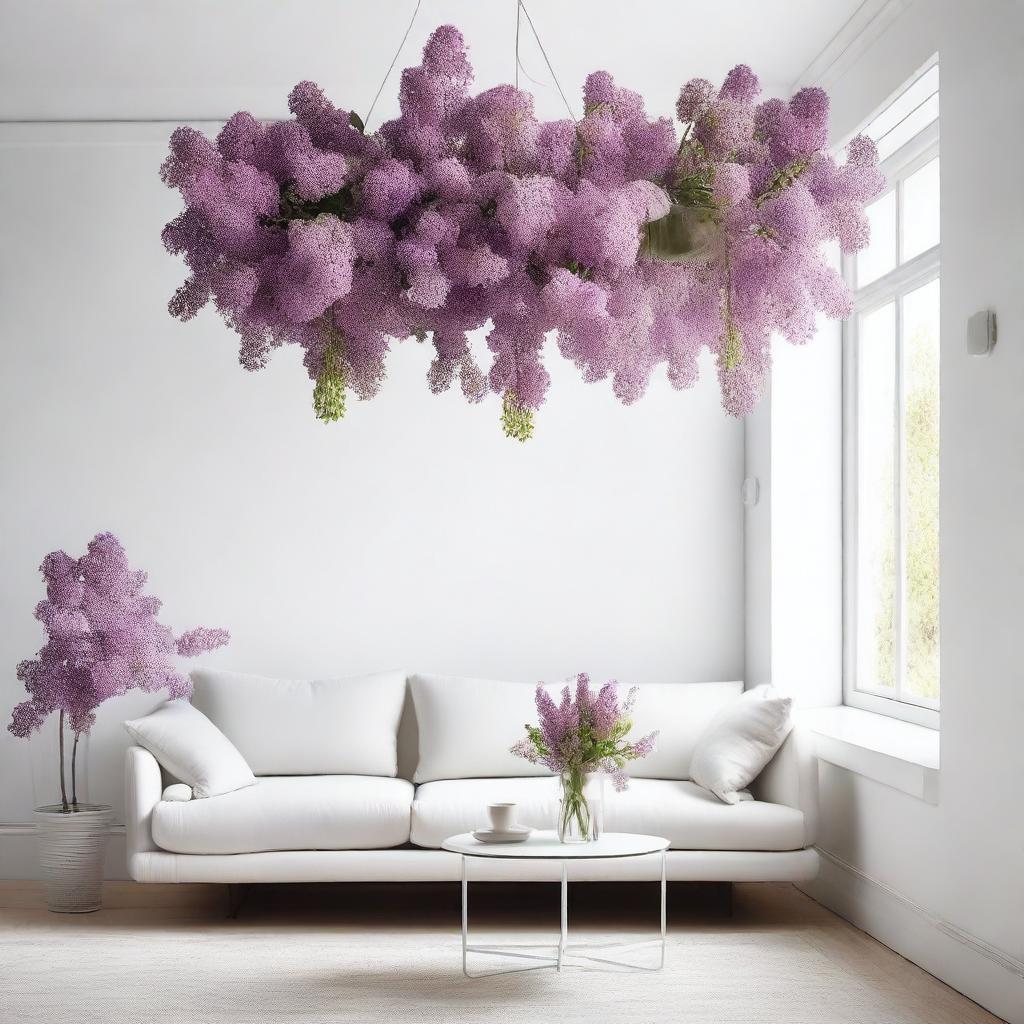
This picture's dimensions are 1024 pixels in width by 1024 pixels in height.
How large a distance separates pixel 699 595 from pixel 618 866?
1.60 metres

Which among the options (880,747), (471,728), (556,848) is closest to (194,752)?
(471,728)

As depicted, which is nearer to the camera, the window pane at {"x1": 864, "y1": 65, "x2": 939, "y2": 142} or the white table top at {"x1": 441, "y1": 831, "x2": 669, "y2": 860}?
the white table top at {"x1": 441, "y1": 831, "x2": 669, "y2": 860}

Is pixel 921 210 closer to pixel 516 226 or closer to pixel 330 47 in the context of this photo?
pixel 330 47

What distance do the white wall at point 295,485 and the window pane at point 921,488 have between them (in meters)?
1.08

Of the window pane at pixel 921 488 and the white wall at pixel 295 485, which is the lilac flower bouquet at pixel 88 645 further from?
the window pane at pixel 921 488

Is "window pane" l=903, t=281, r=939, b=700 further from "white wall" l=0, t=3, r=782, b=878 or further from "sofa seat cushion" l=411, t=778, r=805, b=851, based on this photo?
"white wall" l=0, t=3, r=782, b=878

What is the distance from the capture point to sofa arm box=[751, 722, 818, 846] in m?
4.69

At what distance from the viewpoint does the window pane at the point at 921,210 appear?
458 cm

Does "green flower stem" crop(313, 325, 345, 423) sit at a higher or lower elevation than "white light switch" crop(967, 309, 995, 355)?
lower

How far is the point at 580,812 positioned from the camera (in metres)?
4.01

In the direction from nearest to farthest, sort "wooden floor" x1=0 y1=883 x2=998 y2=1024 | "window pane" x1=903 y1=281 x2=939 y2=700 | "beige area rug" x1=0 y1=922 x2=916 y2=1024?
"beige area rug" x1=0 y1=922 x2=916 y2=1024 → "wooden floor" x1=0 y1=883 x2=998 y2=1024 → "window pane" x1=903 y1=281 x2=939 y2=700

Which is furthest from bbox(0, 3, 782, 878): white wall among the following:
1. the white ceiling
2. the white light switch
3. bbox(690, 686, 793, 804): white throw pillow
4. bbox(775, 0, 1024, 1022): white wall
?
the white light switch

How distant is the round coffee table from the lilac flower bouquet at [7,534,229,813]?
5.17ft

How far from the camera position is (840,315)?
5.46ft
